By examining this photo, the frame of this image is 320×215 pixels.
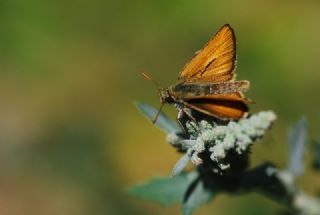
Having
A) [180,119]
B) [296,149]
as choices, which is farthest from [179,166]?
[296,149]

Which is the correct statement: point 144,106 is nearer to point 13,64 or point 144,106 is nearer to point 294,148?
point 294,148

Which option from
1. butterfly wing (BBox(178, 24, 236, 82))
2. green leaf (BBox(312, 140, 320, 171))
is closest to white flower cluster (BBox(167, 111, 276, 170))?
butterfly wing (BBox(178, 24, 236, 82))

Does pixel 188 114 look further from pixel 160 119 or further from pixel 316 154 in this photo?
pixel 316 154

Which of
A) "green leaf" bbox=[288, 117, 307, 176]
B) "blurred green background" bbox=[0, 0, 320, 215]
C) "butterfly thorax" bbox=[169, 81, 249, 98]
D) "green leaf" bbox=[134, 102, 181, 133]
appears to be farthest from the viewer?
"blurred green background" bbox=[0, 0, 320, 215]

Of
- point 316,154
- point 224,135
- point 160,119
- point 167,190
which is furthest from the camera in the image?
point 316,154

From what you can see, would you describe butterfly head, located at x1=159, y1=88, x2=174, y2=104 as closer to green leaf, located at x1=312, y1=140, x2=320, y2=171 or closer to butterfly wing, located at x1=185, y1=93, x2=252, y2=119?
butterfly wing, located at x1=185, y1=93, x2=252, y2=119

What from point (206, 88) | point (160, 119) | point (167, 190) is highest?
point (206, 88)

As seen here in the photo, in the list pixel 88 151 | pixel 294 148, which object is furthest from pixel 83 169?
pixel 294 148
